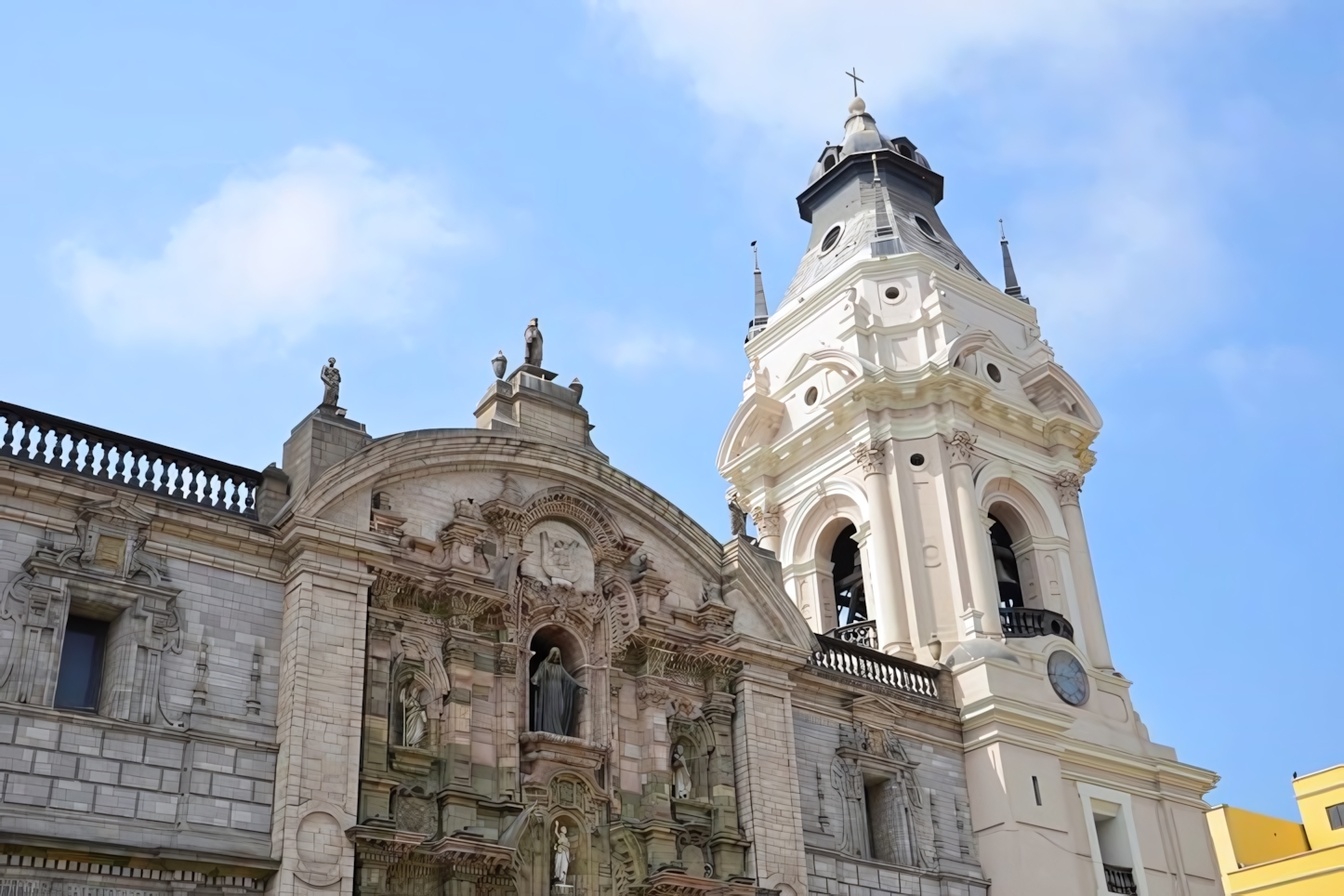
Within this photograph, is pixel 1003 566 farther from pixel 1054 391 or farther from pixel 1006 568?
pixel 1054 391

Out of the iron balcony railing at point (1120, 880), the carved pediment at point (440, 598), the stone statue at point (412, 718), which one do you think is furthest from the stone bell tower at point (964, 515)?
the stone statue at point (412, 718)

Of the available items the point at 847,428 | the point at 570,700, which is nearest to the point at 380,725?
the point at 570,700

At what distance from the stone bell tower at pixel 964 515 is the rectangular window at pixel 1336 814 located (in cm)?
1784

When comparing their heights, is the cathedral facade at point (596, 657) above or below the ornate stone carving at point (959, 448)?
below

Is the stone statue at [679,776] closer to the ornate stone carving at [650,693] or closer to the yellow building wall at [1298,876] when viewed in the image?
the ornate stone carving at [650,693]

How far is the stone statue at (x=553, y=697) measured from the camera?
67.4ft

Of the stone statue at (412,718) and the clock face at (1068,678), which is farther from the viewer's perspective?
the clock face at (1068,678)

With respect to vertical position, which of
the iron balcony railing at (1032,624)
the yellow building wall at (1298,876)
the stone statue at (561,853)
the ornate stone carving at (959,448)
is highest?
the ornate stone carving at (959,448)

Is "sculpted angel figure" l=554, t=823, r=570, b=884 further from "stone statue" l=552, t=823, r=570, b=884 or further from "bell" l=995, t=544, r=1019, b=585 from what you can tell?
"bell" l=995, t=544, r=1019, b=585

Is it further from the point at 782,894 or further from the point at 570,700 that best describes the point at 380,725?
the point at 782,894

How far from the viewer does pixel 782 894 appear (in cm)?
2144

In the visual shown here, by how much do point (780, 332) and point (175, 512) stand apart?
18511 mm

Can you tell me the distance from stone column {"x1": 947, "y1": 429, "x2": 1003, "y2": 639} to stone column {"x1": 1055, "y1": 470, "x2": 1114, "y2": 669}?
2520 mm

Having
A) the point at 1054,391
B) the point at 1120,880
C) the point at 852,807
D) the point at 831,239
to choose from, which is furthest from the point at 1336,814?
the point at 852,807
